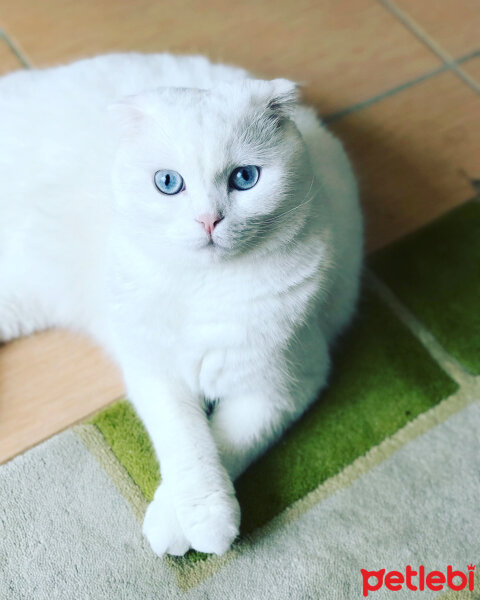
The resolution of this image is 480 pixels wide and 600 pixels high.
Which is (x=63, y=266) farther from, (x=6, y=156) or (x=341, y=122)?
(x=341, y=122)

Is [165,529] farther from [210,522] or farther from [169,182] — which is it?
[169,182]

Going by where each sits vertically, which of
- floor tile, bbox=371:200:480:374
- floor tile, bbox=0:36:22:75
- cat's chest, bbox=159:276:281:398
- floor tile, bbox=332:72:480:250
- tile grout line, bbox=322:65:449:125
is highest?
floor tile, bbox=0:36:22:75

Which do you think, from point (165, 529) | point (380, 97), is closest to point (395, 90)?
point (380, 97)

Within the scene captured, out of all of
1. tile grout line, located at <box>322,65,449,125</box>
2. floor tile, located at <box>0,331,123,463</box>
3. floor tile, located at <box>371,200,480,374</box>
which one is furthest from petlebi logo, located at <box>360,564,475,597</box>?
tile grout line, located at <box>322,65,449,125</box>

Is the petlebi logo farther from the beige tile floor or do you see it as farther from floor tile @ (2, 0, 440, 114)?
floor tile @ (2, 0, 440, 114)

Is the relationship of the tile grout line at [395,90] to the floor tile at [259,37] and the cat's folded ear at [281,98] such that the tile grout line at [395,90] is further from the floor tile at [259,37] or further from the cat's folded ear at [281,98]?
the cat's folded ear at [281,98]

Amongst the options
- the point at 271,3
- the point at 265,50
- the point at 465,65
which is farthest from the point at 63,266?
the point at 465,65
